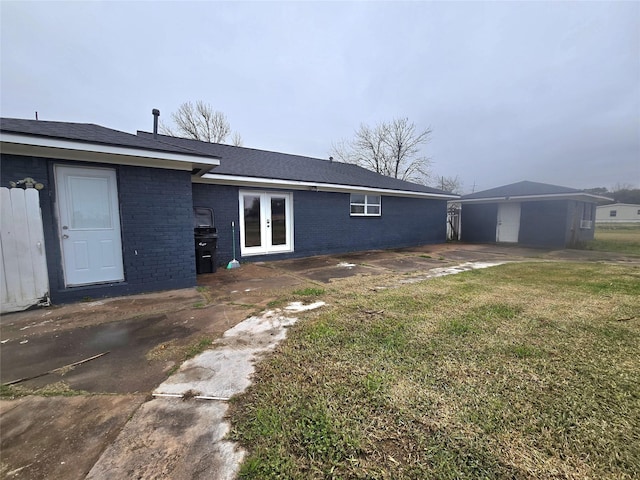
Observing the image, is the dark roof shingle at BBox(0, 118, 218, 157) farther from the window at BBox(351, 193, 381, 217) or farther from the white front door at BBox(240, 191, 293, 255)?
the window at BBox(351, 193, 381, 217)

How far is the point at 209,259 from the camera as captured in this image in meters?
6.56

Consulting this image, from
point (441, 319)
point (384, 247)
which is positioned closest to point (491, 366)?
point (441, 319)

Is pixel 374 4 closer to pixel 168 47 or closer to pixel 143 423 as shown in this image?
pixel 168 47

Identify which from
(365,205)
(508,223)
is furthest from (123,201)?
(508,223)

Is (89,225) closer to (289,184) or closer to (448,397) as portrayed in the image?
(289,184)

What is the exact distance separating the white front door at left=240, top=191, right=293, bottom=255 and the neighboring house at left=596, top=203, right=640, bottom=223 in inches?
2194

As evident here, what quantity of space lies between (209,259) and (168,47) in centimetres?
1082

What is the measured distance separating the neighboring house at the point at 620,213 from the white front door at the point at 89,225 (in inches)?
2371

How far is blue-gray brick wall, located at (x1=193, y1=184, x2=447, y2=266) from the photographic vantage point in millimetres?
7520

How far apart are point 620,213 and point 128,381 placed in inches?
2588

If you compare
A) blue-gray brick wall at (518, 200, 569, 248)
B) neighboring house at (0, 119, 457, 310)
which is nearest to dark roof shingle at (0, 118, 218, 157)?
neighboring house at (0, 119, 457, 310)

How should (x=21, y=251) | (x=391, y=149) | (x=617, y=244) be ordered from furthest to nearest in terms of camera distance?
(x=391, y=149), (x=617, y=244), (x=21, y=251)

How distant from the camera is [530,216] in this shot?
13617 mm

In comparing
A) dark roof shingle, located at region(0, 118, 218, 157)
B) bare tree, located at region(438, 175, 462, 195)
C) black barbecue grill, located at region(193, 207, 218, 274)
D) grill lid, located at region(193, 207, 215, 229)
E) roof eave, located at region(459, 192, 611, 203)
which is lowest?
→ black barbecue grill, located at region(193, 207, 218, 274)
